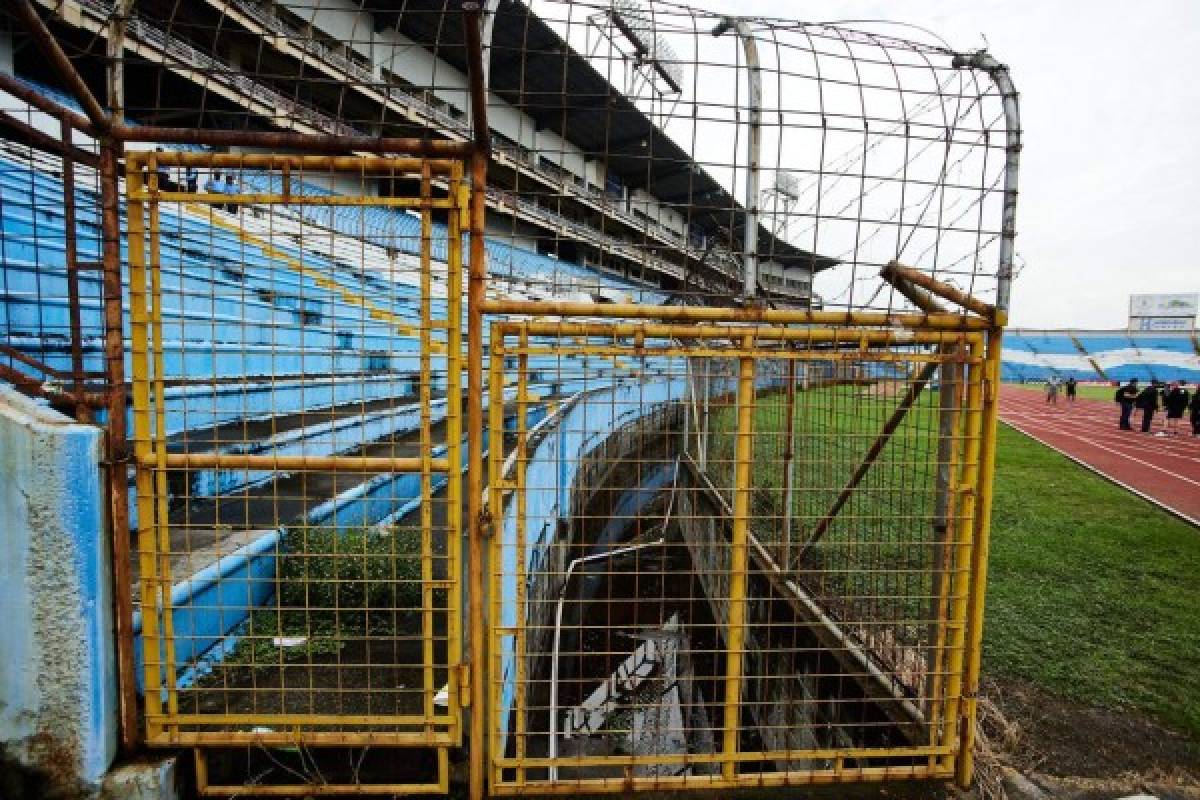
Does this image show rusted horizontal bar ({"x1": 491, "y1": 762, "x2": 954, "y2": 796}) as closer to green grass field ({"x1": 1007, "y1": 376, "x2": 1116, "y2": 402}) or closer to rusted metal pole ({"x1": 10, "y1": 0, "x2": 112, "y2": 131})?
rusted metal pole ({"x1": 10, "y1": 0, "x2": 112, "y2": 131})

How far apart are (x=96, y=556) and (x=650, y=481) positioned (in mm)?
9518

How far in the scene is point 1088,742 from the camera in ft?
10.9

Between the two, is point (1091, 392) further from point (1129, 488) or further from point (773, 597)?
point (773, 597)

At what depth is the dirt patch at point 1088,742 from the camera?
307 centimetres

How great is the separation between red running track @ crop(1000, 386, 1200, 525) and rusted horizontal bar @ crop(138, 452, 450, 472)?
9.77 meters

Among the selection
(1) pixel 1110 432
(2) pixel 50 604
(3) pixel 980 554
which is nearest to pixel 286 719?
(2) pixel 50 604

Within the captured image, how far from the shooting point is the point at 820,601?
4.18 meters

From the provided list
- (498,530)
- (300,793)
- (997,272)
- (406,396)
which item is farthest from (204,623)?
(406,396)

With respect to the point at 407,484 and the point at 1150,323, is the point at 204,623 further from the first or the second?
the point at 1150,323

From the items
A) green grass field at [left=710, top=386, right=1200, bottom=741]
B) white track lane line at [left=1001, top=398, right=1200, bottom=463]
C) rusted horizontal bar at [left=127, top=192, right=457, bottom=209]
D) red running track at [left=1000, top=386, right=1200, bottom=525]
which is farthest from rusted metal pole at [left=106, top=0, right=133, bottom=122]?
white track lane line at [left=1001, top=398, right=1200, bottom=463]

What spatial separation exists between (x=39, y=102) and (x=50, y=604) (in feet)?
5.70

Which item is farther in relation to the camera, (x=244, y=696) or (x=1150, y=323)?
(x=1150, y=323)

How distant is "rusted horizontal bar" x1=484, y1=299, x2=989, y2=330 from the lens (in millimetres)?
2232

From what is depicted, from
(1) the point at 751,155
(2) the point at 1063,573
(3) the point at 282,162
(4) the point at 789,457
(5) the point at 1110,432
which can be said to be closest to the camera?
(3) the point at 282,162
